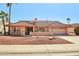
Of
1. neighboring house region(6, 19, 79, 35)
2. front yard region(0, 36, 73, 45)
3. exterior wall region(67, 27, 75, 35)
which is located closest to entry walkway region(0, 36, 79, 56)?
exterior wall region(67, 27, 75, 35)

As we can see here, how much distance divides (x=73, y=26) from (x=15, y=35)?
9.76 ft

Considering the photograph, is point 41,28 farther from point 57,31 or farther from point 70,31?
point 70,31

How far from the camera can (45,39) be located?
31.8ft

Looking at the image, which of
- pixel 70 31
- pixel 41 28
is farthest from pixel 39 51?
pixel 70 31

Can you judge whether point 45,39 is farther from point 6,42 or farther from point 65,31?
point 6,42

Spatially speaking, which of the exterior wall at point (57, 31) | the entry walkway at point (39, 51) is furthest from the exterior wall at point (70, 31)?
the entry walkway at point (39, 51)

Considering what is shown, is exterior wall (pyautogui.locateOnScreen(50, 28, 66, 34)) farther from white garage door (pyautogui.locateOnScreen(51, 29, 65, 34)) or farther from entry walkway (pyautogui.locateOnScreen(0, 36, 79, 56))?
entry walkway (pyautogui.locateOnScreen(0, 36, 79, 56))

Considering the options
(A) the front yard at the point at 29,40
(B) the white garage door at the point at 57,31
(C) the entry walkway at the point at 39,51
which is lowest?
(C) the entry walkway at the point at 39,51

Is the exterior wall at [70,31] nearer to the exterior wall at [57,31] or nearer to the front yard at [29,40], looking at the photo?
the exterior wall at [57,31]

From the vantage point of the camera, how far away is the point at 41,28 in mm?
9164

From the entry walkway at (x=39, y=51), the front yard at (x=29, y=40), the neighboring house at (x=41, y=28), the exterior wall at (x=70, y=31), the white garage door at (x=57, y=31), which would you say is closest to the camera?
the entry walkway at (x=39, y=51)

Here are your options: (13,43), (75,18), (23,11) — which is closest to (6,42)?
(13,43)

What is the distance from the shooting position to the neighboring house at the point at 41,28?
8.84 metres

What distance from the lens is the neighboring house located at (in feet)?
29.0
